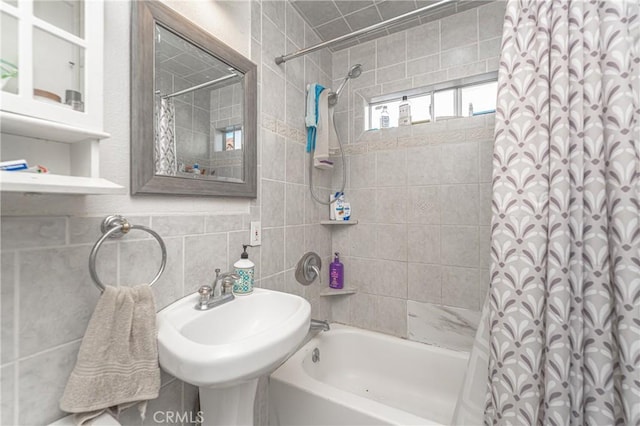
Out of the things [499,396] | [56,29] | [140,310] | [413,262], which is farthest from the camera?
[413,262]

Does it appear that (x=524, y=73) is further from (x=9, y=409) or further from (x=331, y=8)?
(x=9, y=409)

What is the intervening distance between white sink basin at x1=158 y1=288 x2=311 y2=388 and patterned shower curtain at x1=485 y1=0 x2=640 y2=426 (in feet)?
2.24

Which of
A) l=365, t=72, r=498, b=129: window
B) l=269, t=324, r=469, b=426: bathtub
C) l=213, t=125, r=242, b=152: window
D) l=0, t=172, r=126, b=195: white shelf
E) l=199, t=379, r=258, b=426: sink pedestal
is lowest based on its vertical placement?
l=269, t=324, r=469, b=426: bathtub

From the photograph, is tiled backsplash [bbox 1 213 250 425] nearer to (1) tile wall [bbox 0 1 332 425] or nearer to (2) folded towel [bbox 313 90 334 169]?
(1) tile wall [bbox 0 1 332 425]

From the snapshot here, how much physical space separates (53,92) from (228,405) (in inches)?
39.0

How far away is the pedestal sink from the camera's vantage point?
0.65 m

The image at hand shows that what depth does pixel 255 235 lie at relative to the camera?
129cm

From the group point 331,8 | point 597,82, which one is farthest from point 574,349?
point 331,8

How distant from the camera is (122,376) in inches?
27.1

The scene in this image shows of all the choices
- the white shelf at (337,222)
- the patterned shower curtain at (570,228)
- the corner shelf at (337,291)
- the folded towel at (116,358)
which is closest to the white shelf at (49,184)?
the folded towel at (116,358)

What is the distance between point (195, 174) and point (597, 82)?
52.5 inches

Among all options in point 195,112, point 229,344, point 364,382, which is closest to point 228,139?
point 195,112

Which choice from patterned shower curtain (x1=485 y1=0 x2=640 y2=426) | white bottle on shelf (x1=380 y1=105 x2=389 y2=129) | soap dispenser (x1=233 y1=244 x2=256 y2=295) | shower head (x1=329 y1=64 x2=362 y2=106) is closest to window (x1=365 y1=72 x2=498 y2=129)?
white bottle on shelf (x1=380 y1=105 x2=389 y2=129)

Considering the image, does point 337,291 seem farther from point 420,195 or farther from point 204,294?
point 204,294
